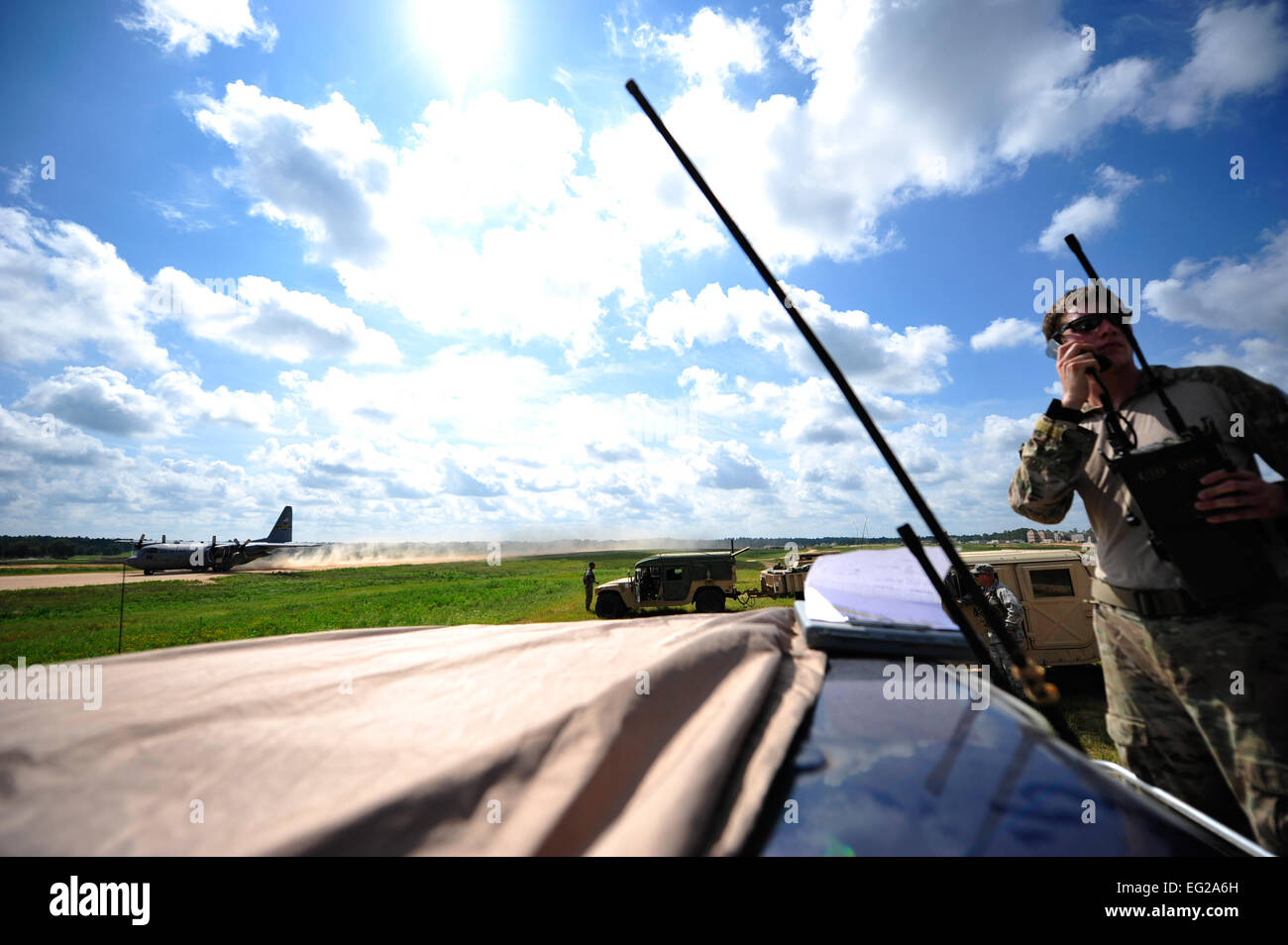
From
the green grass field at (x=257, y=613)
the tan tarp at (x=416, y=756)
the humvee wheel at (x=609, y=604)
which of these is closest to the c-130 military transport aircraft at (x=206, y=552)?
the green grass field at (x=257, y=613)

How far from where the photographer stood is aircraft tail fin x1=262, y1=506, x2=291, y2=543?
63.7 meters

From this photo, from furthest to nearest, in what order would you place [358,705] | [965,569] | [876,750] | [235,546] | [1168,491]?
[235,546] → [1168,491] → [965,569] → [358,705] → [876,750]

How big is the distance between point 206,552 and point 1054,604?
232ft

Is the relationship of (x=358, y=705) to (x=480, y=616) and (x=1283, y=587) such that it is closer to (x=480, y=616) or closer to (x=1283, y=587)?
(x=1283, y=587)

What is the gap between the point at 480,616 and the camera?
2230 centimetres

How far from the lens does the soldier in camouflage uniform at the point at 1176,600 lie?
1683 millimetres

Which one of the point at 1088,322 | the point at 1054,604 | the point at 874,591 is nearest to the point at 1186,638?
the point at 874,591

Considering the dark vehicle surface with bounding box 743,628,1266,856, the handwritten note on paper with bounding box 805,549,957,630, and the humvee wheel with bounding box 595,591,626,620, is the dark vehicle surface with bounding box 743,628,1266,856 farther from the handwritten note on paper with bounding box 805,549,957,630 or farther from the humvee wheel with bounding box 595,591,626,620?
the humvee wheel with bounding box 595,591,626,620

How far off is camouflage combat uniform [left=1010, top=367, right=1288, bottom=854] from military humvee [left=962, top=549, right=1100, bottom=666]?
28.4ft

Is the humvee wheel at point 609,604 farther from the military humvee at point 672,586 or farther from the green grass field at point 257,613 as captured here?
the green grass field at point 257,613

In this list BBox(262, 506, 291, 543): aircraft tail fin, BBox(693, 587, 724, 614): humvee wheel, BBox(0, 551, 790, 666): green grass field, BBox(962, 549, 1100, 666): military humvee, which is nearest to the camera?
BBox(962, 549, 1100, 666): military humvee

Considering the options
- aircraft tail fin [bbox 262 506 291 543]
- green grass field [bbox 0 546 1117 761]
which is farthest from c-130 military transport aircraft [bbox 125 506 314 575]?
green grass field [bbox 0 546 1117 761]

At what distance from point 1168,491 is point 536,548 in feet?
439
